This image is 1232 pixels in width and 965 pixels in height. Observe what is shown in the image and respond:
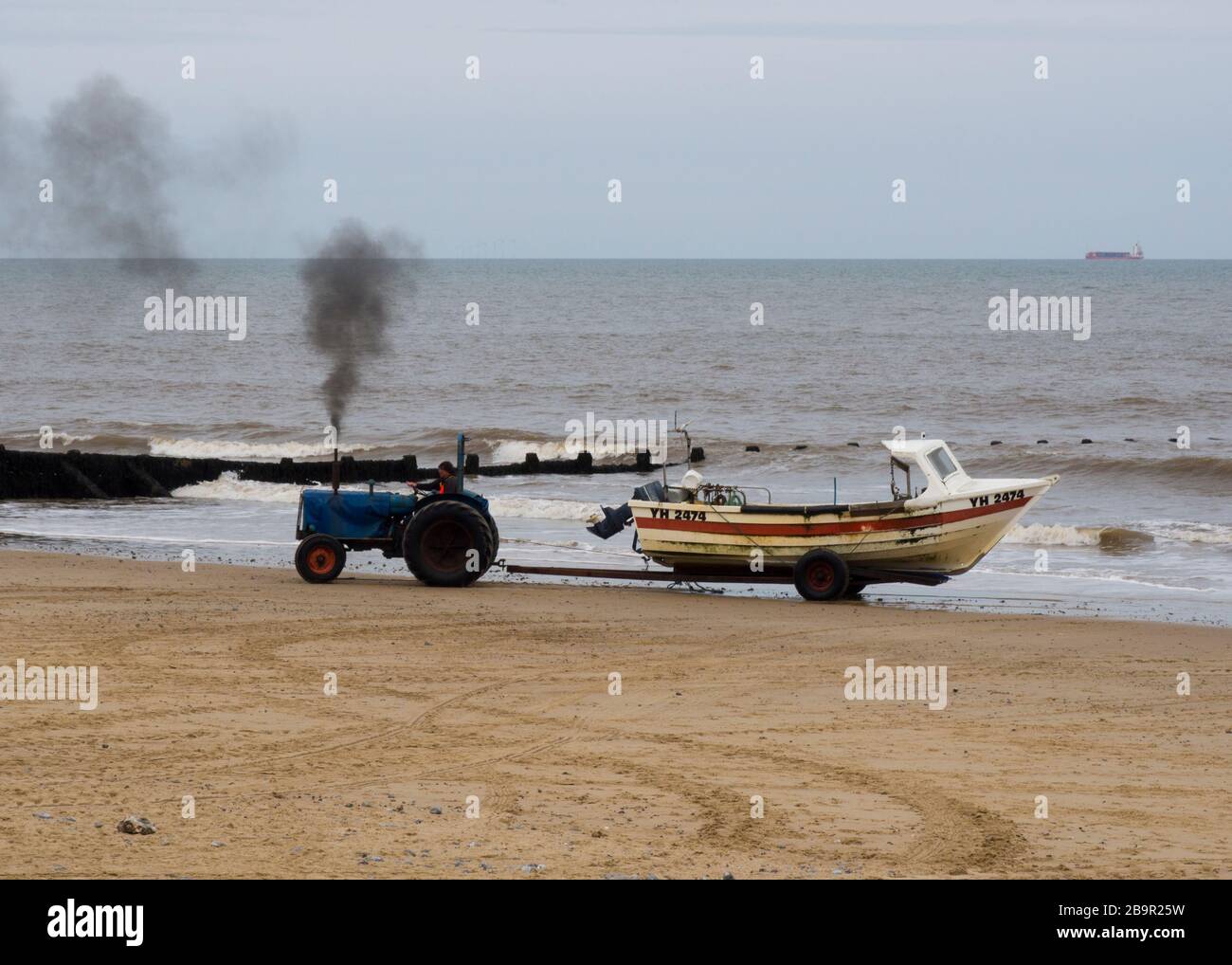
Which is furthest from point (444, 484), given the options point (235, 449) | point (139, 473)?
point (235, 449)

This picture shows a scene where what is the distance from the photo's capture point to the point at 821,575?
19.1 meters

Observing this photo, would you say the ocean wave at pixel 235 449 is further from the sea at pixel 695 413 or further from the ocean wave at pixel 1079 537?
the ocean wave at pixel 1079 537

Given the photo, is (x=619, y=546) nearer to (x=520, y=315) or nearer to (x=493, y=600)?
(x=493, y=600)


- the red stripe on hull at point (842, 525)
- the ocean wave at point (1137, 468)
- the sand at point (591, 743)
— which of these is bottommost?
the sand at point (591, 743)

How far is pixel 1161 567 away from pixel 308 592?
39.9ft

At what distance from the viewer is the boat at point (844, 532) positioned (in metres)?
19.1

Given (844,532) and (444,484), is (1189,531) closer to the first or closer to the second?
(844,532)

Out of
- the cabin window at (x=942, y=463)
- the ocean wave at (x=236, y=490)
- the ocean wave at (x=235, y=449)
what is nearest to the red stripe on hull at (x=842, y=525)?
the cabin window at (x=942, y=463)

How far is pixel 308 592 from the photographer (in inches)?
718

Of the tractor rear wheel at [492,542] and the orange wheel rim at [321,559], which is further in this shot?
the orange wheel rim at [321,559]

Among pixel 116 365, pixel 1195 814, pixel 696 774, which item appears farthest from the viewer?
pixel 116 365

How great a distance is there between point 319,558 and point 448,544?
162cm

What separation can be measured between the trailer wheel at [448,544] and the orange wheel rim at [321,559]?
3.31 ft
